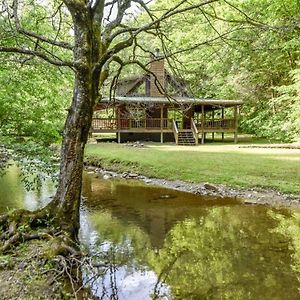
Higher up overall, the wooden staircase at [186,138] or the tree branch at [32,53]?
the tree branch at [32,53]

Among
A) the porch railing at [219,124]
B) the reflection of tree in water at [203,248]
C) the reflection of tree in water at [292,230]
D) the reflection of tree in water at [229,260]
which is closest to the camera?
the reflection of tree in water at [229,260]

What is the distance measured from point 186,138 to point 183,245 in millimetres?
19820

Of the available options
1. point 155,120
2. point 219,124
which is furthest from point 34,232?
point 219,124

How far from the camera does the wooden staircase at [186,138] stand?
26.3m

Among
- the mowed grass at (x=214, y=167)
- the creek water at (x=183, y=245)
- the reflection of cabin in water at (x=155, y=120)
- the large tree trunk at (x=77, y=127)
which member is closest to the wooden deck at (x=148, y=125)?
the reflection of cabin in water at (x=155, y=120)

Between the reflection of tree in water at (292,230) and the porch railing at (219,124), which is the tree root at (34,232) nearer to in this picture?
the reflection of tree in water at (292,230)

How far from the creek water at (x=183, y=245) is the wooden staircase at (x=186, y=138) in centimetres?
1382

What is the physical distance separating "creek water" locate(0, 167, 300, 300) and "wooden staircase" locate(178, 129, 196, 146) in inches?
544

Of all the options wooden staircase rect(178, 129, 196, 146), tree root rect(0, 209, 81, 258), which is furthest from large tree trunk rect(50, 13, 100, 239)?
wooden staircase rect(178, 129, 196, 146)

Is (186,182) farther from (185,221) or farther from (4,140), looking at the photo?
(4,140)

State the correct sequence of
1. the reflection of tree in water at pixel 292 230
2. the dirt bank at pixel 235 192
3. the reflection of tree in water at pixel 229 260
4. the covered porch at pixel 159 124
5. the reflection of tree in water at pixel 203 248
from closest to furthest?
the reflection of tree in water at pixel 229 260
the reflection of tree in water at pixel 203 248
the reflection of tree in water at pixel 292 230
the dirt bank at pixel 235 192
the covered porch at pixel 159 124

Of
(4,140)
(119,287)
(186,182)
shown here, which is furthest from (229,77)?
(119,287)

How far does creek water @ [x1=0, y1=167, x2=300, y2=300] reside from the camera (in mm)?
5551

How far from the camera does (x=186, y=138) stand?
27109 mm
